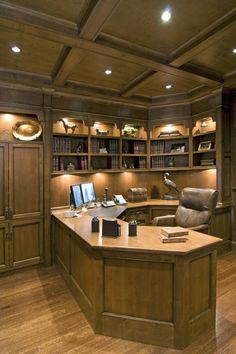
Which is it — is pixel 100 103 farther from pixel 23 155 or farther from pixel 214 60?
pixel 214 60

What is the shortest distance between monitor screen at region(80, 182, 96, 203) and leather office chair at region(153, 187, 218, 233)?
121 cm

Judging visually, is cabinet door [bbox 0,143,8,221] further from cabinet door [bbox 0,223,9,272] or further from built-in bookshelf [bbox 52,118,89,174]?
built-in bookshelf [bbox 52,118,89,174]

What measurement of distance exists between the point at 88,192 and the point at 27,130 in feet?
4.76

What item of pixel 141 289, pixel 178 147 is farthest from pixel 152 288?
pixel 178 147

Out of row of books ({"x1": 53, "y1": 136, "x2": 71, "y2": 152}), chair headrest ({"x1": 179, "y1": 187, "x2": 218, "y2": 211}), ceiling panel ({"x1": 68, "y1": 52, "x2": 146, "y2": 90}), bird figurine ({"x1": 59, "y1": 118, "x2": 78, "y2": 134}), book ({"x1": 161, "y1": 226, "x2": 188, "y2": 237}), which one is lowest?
book ({"x1": 161, "y1": 226, "x2": 188, "y2": 237})

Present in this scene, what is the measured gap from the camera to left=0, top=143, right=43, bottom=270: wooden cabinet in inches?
136

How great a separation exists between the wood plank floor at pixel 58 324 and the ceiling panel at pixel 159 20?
3.01m

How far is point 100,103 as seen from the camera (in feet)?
14.2

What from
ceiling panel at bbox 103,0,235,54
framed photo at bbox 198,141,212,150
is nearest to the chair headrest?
framed photo at bbox 198,141,212,150

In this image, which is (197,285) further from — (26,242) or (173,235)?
(26,242)

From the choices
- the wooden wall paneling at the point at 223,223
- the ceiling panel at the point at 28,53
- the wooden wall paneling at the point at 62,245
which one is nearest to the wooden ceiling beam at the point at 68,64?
the ceiling panel at the point at 28,53

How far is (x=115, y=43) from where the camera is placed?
259 centimetres

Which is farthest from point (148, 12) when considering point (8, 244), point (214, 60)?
point (8, 244)

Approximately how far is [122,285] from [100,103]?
130 inches
